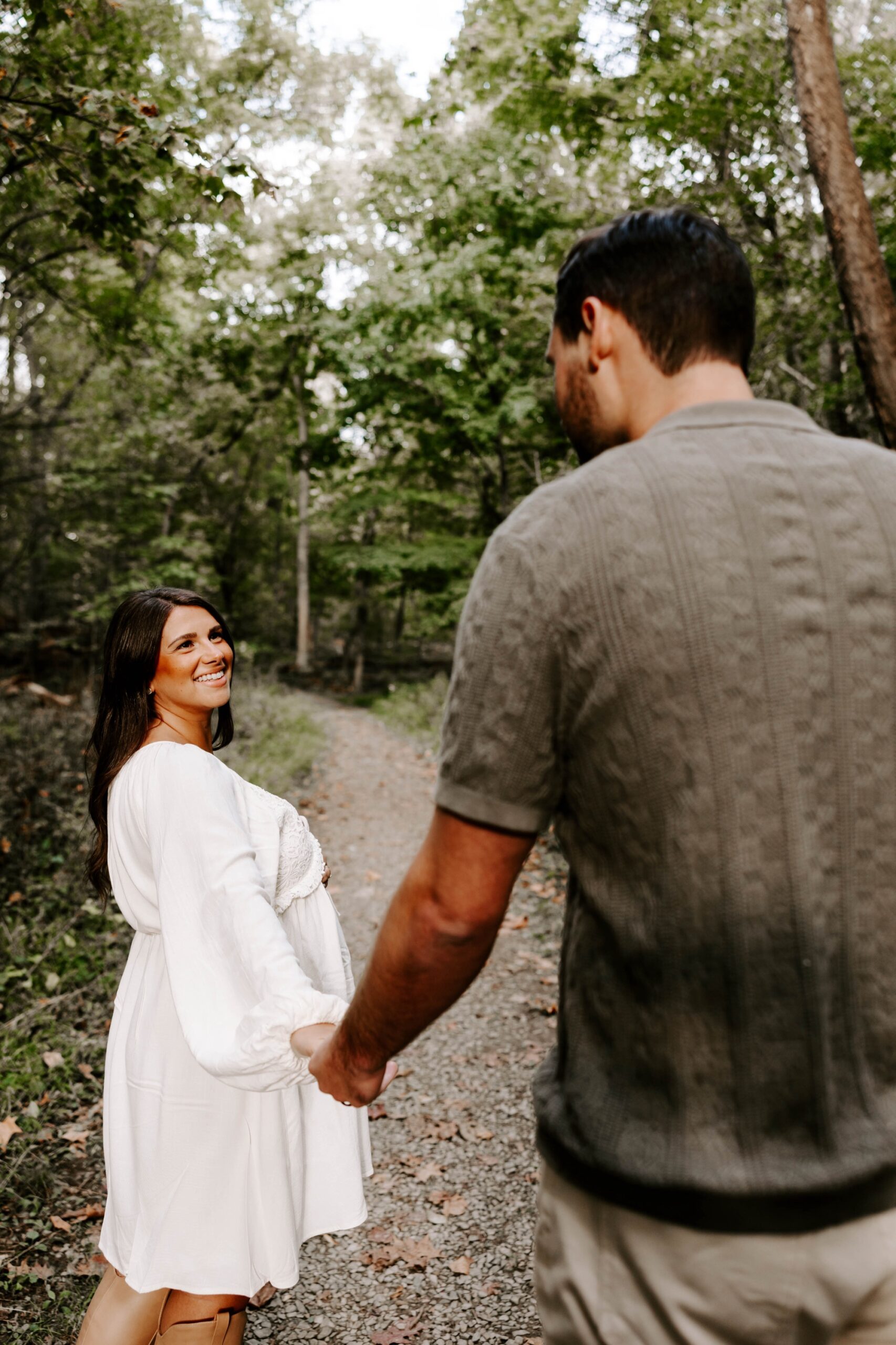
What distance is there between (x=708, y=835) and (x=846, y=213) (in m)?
6.06

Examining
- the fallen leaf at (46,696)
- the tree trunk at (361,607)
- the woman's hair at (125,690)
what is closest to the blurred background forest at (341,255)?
the tree trunk at (361,607)

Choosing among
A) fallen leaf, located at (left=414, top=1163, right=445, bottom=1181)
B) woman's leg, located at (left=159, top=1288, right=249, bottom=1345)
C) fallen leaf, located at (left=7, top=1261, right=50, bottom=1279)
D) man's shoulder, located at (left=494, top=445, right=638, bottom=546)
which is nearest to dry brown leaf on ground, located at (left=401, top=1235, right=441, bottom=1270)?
fallen leaf, located at (left=414, top=1163, right=445, bottom=1181)

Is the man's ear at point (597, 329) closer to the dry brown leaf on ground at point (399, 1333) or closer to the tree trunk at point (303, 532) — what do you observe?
the dry brown leaf on ground at point (399, 1333)

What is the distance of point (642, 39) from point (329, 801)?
32.5 ft

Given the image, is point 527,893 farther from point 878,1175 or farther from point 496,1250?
point 878,1175

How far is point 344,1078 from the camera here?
1.57 meters

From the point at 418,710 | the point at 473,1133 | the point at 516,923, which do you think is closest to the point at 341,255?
the point at 418,710

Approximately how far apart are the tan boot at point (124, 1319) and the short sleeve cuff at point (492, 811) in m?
1.70

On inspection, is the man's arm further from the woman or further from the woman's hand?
the woman

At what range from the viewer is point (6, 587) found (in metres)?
19.3

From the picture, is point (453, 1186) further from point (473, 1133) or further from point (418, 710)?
point (418, 710)

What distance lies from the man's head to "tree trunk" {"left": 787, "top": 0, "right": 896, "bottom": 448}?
5224 mm

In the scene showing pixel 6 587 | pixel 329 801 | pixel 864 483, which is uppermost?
pixel 864 483

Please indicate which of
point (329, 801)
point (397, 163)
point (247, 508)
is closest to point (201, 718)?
point (329, 801)
